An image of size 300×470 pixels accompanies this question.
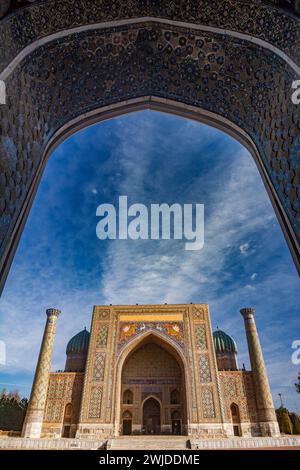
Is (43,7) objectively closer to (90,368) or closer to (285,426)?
(90,368)

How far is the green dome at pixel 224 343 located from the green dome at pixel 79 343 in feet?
26.0

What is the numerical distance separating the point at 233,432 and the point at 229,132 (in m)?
14.4

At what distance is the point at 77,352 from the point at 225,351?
8887 millimetres

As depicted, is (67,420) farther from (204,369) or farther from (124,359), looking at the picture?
(204,369)

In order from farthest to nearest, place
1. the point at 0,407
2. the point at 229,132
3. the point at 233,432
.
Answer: the point at 0,407, the point at 233,432, the point at 229,132

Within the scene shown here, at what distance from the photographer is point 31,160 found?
2895 millimetres

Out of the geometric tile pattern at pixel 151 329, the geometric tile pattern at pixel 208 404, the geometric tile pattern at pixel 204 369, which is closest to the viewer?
the geometric tile pattern at pixel 208 404

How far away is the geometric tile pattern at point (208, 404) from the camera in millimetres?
13219

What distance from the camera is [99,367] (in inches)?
568

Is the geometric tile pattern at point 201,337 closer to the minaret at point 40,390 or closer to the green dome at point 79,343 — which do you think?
the green dome at point 79,343

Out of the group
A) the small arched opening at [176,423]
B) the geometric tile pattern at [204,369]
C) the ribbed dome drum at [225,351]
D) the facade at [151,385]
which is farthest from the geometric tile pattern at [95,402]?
the ribbed dome drum at [225,351]

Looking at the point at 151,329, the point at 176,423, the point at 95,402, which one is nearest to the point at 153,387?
the point at 176,423

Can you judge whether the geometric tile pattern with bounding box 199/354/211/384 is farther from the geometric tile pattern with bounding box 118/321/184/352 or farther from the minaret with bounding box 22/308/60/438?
the minaret with bounding box 22/308/60/438
